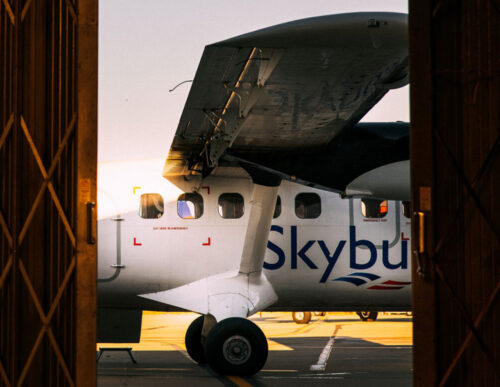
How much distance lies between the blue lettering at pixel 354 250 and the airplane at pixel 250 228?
0.7 inches

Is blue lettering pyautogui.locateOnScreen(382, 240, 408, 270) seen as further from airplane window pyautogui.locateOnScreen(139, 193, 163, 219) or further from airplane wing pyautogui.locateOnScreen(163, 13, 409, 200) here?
airplane window pyautogui.locateOnScreen(139, 193, 163, 219)

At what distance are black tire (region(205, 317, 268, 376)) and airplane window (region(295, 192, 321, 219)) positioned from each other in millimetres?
2446

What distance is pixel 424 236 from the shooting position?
7555 millimetres

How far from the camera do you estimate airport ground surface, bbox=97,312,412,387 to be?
516 inches

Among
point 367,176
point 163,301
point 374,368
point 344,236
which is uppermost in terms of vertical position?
point 367,176

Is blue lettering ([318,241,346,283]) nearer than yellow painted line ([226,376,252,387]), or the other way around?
yellow painted line ([226,376,252,387])

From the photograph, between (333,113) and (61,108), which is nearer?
(61,108)

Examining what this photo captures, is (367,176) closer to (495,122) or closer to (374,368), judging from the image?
(374,368)

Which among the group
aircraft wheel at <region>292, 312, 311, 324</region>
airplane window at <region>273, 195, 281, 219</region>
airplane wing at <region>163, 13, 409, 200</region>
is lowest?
aircraft wheel at <region>292, 312, 311, 324</region>

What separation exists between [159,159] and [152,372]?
3746 mm

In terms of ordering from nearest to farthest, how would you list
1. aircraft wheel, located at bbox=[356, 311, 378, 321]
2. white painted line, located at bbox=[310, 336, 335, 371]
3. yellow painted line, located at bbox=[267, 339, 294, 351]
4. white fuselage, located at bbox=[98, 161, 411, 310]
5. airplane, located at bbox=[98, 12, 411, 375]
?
airplane, located at bbox=[98, 12, 411, 375] < white fuselage, located at bbox=[98, 161, 411, 310] < white painted line, located at bbox=[310, 336, 335, 371] < yellow painted line, located at bbox=[267, 339, 294, 351] < aircraft wheel, located at bbox=[356, 311, 378, 321]

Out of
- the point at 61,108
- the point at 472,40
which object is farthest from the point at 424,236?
the point at 61,108

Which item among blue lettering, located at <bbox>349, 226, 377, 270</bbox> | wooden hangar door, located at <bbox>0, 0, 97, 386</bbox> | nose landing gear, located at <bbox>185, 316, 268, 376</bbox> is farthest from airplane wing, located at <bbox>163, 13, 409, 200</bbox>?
nose landing gear, located at <bbox>185, 316, 268, 376</bbox>

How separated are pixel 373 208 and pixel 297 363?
3.54 metres
